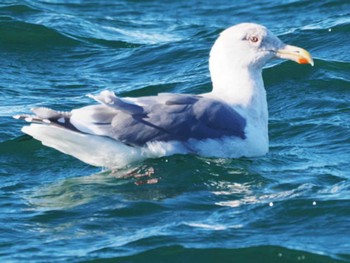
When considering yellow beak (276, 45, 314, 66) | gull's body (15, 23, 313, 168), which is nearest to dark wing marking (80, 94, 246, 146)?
gull's body (15, 23, 313, 168)

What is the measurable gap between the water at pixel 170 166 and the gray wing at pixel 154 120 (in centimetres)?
26

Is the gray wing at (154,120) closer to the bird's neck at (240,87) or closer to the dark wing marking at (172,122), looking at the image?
the dark wing marking at (172,122)

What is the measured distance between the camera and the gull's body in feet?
29.6

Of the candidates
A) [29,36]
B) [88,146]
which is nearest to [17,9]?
[29,36]

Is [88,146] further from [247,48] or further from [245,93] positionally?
[247,48]

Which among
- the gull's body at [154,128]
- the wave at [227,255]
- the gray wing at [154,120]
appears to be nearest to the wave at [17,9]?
the gull's body at [154,128]

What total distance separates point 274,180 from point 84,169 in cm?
169

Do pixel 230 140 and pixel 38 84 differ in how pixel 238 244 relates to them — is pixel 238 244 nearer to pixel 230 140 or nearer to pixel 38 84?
pixel 230 140

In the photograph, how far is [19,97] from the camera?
12586 mm

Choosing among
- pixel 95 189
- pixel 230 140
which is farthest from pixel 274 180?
pixel 95 189

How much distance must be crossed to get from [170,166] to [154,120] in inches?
17.4

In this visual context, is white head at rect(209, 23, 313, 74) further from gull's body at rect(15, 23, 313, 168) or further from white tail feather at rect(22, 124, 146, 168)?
white tail feather at rect(22, 124, 146, 168)

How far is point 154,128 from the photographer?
9.14m

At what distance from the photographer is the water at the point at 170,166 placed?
780 cm
